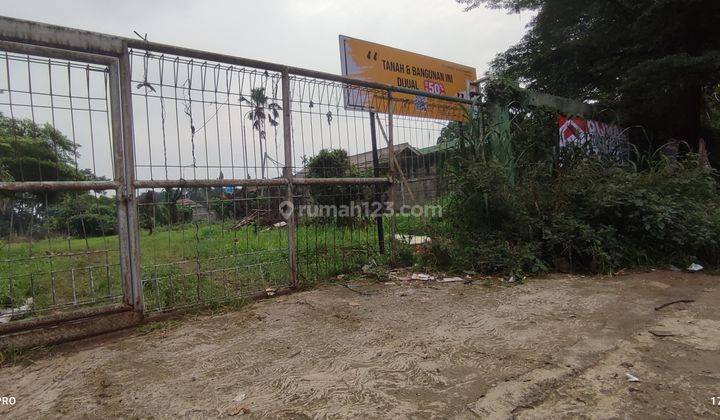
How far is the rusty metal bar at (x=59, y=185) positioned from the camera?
2.36 metres

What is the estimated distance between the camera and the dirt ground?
1781 millimetres

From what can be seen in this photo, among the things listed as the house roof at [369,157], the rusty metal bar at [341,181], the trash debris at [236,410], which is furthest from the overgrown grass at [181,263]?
the trash debris at [236,410]

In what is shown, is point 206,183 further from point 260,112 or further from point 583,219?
point 583,219

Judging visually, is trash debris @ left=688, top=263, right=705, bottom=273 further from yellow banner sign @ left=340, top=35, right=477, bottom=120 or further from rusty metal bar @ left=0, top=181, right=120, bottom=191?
rusty metal bar @ left=0, top=181, right=120, bottom=191

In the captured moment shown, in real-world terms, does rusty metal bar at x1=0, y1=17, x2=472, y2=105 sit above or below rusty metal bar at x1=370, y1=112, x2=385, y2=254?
above

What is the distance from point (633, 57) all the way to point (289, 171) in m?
7.69

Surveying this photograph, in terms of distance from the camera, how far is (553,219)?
184 inches

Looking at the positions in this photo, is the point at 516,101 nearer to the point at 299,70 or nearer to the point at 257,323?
the point at 299,70

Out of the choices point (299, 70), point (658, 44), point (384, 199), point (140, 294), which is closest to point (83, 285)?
point (140, 294)

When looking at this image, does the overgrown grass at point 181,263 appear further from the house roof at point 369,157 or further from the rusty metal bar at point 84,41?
the rusty metal bar at point 84,41

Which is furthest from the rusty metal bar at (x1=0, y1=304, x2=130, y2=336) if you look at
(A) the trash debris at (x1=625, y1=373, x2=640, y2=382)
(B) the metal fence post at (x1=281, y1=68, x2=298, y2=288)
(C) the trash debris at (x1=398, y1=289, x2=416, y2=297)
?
(A) the trash debris at (x1=625, y1=373, x2=640, y2=382)

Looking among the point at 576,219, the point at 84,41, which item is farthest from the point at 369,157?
the point at 84,41

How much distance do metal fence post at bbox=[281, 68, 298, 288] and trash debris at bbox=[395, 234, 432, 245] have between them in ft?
4.98

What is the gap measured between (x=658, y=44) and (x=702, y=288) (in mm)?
5943
